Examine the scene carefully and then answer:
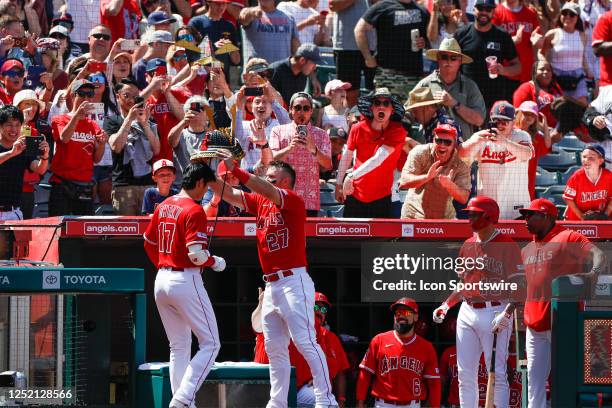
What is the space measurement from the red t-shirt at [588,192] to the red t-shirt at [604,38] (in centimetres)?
235

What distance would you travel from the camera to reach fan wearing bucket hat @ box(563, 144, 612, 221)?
11.6m

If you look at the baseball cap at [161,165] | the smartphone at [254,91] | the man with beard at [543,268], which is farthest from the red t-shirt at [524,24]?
the man with beard at [543,268]

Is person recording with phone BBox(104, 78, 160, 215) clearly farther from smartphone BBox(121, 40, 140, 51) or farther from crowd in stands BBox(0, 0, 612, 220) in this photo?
smartphone BBox(121, 40, 140, 51)

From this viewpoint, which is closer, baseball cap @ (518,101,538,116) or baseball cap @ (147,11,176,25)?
baseball cap @ (518,101,538,116)

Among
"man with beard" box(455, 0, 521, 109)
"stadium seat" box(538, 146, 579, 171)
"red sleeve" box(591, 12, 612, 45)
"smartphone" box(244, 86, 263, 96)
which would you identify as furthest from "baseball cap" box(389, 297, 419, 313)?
"red sleeve" box(591, 12, 612, 45)

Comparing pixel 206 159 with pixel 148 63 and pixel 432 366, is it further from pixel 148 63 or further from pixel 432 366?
pixel 148 63

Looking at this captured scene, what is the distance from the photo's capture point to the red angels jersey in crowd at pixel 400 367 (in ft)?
33.1

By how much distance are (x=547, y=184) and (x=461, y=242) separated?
2.96m

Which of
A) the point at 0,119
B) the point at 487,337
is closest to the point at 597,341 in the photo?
the point at 487,337

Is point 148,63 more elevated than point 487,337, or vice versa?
point 148,63

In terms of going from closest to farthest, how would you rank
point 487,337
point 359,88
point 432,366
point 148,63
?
point 487,337
point 432,366
point 148,63
point 359,88

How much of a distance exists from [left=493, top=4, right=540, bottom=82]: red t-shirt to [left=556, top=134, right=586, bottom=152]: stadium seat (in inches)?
31.7

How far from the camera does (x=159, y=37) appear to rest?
13.4 metres

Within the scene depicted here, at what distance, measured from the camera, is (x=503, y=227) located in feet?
35.5
